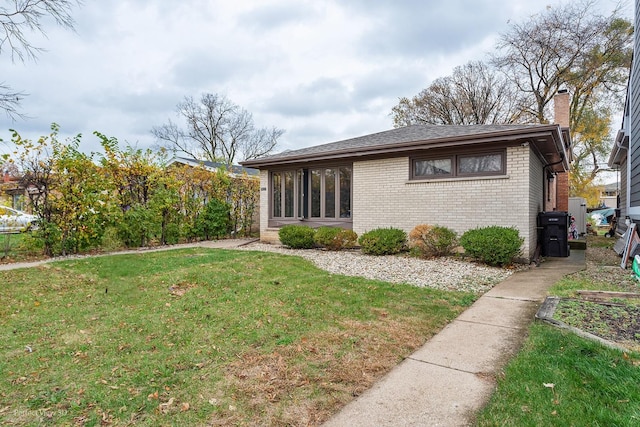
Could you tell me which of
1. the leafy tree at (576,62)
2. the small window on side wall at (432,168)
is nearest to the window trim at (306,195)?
the small window on side wall at (432,168)

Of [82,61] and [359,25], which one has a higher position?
[359,25]

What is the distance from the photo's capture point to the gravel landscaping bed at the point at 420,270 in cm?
586

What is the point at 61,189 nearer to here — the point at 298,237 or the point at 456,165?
the point at 298,237

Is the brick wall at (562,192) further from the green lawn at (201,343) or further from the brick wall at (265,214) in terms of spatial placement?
the green lawn at (201,343)

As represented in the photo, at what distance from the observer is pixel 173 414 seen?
2250 millimetres

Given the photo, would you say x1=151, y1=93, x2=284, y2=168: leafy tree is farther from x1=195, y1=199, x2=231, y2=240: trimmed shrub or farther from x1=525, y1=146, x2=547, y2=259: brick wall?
x1=525, y1=146, x2=547, y2=259: brick wall

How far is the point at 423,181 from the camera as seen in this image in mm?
9211

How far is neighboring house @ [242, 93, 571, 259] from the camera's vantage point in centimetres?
802

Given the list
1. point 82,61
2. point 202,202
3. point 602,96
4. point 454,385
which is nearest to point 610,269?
point 454,385

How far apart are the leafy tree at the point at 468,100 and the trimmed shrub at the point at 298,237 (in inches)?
856

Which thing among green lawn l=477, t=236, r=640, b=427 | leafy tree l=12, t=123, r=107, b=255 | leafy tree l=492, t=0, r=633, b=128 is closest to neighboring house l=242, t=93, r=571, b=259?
leafy tree l=12, t=123, r=107, b=255

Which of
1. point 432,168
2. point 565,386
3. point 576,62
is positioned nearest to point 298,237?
point 432,168

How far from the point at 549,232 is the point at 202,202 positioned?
10.5 m

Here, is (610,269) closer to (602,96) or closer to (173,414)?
(173,414)
